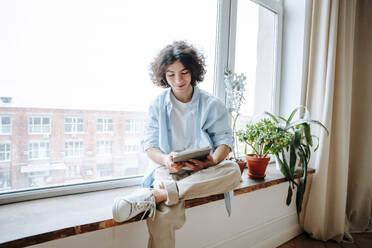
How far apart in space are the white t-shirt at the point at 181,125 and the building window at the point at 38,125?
569 millimetres

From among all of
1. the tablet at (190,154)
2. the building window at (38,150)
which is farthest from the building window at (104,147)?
the tablet at (190,154)

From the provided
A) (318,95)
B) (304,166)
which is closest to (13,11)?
(304,166)

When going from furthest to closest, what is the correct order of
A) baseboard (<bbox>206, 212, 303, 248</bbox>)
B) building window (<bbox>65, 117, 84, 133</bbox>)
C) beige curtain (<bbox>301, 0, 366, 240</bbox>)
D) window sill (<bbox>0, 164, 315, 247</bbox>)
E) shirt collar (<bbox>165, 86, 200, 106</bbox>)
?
beige curtain (<bbox>301, 0, 366, 240</bbox>), baseboard (<bbox>206, 212, 303, 248</bbox>), shirt collar (<bbox>165, 86, 200, 106</bbox>), building window (<bbox>65, 117, 84, 133</bbox>), window sill (<bbox>0, 164, 315, 247</bbox>)

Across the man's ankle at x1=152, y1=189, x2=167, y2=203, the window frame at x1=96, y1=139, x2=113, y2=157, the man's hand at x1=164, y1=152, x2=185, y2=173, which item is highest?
the window frame at x1=96, y1=139, x2=113, y2=157

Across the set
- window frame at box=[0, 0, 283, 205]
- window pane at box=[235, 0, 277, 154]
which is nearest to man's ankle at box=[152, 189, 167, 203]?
window frame at box=[0, 0, 283, 205]

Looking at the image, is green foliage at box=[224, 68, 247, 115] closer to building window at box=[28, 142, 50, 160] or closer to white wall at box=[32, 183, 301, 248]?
white wall at box=[32, 183, 301, 248]

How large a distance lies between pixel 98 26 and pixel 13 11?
0.34 meters

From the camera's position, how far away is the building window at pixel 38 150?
104cm

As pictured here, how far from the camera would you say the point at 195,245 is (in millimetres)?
1268

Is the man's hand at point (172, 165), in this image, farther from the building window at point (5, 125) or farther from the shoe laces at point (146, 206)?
the building window at point (5, 125)

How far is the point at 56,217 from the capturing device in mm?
880

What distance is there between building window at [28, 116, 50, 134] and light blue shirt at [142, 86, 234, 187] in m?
0.44

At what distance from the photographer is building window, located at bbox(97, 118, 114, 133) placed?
121 cm

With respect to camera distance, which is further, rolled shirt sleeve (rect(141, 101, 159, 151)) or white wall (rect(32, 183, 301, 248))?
rolled shirt sleeve (rect(141, 101, 159, 151))
